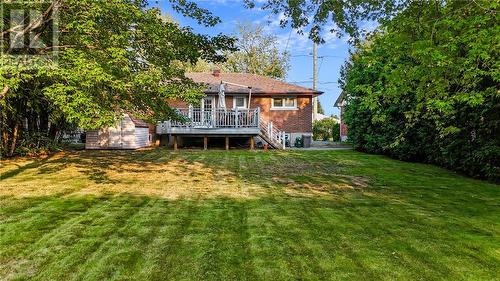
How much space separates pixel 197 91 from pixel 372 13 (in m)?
4.30

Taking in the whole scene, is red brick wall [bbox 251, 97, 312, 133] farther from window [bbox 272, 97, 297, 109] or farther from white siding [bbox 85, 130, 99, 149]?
white siding [bbox 85, 130, 99, 149]

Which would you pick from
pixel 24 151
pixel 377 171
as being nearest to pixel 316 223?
pixel 377 171

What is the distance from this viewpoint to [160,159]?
524 inches

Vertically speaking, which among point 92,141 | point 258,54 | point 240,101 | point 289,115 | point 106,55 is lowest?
point 92,141

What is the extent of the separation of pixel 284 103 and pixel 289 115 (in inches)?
35.1

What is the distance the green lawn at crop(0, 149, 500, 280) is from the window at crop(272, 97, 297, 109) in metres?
14.4

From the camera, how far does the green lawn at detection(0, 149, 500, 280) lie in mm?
3553

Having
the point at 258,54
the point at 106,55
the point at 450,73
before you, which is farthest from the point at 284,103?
the point at 258,54

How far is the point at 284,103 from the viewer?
77.2ft

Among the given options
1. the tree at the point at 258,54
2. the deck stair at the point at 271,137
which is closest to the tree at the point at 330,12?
the deck stair at the point at 271,137

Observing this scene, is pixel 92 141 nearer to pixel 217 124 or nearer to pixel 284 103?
pixel 217 124

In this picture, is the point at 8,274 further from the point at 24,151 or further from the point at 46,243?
the point at 24,151

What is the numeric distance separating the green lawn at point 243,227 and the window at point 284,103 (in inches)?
566

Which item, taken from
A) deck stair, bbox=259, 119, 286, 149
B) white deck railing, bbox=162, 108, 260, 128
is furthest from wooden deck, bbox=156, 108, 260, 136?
deck stair, bbox=259, 119, 286, 149
